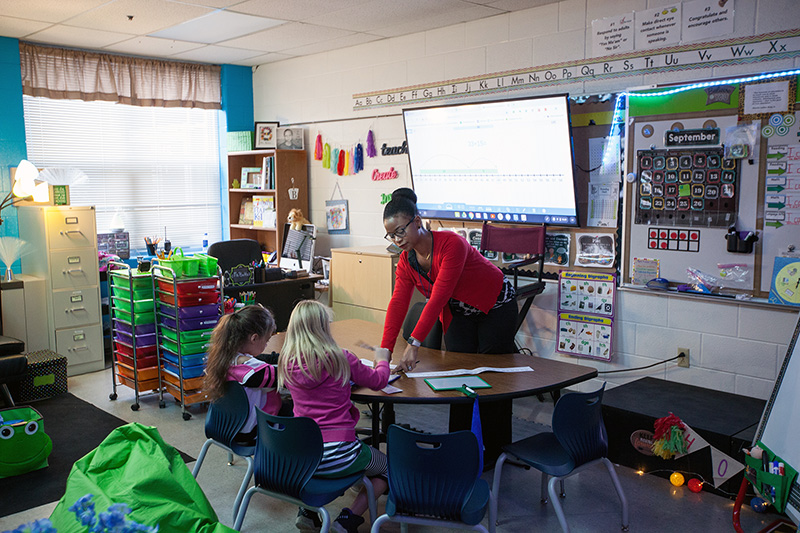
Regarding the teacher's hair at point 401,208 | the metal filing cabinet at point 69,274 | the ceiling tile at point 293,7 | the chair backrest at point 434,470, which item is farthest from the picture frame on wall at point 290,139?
the chair backrest at point 434,470

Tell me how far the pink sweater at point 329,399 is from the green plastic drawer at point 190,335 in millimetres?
1843

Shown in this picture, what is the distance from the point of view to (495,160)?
4.46m

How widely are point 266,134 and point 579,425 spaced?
15.3 ft

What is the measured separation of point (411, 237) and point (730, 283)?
187 cm

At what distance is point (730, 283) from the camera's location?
142 inches

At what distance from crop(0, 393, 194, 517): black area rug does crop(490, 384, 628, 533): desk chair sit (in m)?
1.87

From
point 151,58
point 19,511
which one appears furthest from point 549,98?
point 151,58

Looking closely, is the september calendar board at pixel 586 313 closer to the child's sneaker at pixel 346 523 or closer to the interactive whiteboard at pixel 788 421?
the interactive whiteboard at pixel 788 421

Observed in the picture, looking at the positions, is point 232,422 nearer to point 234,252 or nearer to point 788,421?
point 788,421

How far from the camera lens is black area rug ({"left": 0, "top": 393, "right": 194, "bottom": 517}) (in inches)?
126

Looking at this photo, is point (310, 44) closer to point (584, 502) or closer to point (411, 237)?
point (411, 237)

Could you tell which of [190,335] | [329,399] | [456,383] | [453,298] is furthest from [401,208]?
[190,335]

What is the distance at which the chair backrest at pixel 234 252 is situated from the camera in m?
5.52

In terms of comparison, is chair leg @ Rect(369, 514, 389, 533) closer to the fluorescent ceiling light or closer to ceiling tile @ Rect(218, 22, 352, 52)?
the fluorescent ceiling light
